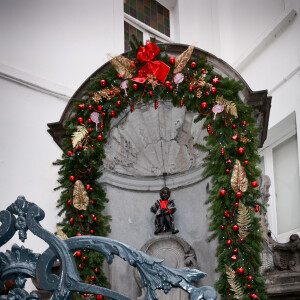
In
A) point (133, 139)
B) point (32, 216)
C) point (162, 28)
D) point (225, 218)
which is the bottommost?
point (32, 216)

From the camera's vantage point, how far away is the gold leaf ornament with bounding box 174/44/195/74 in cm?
633

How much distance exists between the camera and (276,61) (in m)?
8.90

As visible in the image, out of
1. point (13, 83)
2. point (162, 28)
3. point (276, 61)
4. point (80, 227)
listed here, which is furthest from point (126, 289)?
point (162, 28)

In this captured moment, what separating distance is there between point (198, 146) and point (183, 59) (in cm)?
98

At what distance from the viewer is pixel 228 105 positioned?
6.03m

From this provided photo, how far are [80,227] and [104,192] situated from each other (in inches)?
20.5

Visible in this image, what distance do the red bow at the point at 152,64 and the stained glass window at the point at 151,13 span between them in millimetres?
4176

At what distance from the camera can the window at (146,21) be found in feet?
34.0

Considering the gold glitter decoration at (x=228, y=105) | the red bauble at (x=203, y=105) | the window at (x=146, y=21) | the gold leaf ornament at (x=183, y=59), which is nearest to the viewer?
the gold glitter decoration at (x=228, y=105)

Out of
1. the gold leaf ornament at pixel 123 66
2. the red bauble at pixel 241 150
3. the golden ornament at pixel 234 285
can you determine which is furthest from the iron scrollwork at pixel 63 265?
the gold leaf ornament at pixel 123 66

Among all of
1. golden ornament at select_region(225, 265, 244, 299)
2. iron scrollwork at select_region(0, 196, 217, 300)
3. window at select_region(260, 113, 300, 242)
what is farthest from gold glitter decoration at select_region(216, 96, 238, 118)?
iron scrollwork at select_region(0, 196, 217, 300)

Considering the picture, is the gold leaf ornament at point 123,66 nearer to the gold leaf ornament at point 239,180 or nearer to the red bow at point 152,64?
the red bow at point 152,64

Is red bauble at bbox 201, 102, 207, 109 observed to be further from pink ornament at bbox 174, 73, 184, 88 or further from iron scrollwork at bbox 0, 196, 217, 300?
iron scrollwork at bbox 0, 196, 217, 300

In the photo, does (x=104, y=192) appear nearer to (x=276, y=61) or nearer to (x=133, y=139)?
(x=133, y=139)
